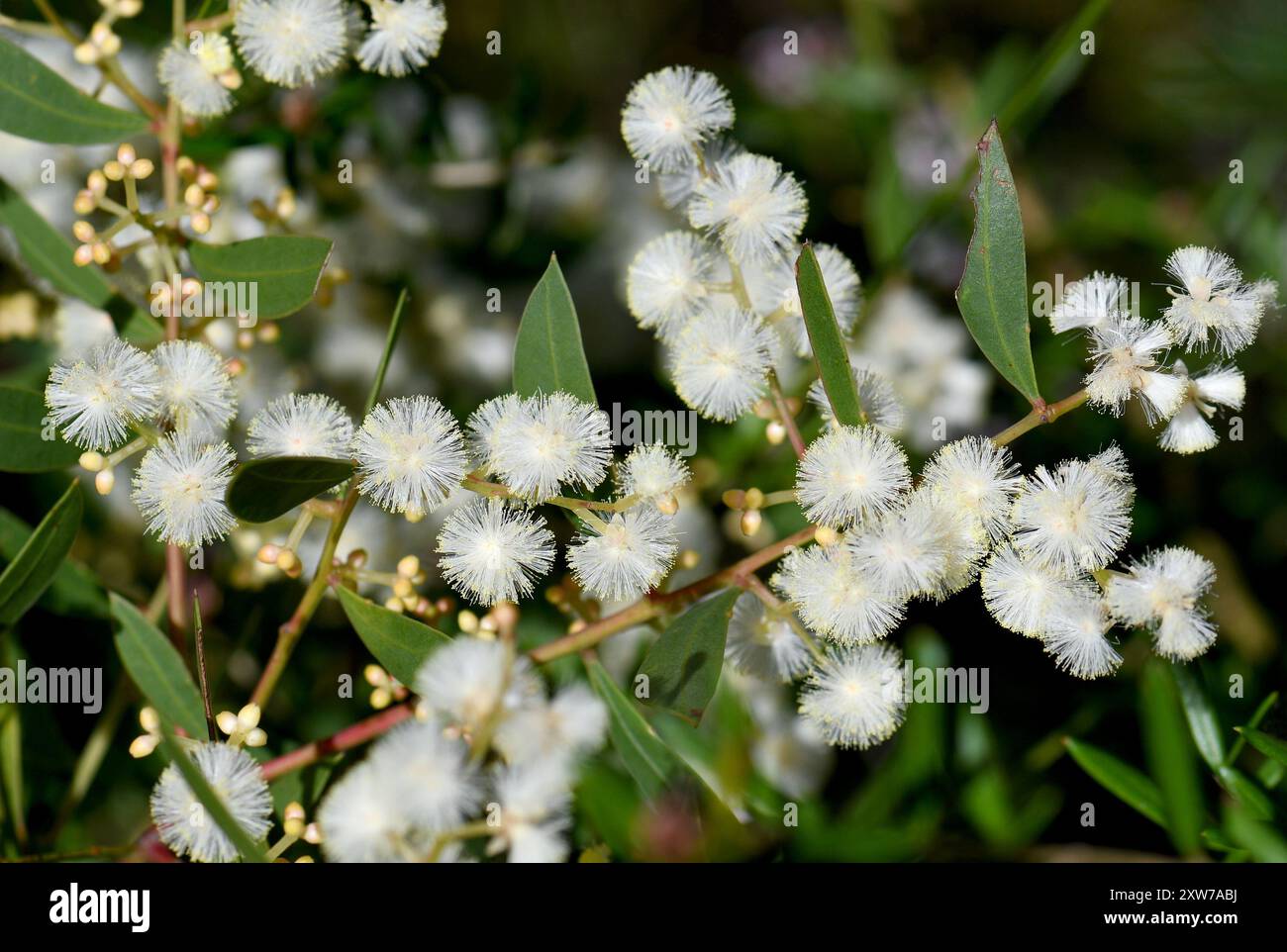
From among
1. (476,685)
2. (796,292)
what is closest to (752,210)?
(796,292)

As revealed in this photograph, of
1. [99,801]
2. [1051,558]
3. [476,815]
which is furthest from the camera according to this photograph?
[99,801]

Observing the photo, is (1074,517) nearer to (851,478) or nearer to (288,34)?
(851,478)

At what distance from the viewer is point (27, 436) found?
1.37m

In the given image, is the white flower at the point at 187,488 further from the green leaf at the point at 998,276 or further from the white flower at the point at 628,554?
the green leaf at the point at 998,276

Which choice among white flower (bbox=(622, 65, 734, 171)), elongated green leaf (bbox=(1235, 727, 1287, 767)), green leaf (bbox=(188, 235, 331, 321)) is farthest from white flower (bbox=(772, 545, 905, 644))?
green leaf (bbox=(188, 235, 331, 321))

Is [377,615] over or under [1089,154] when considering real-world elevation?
under

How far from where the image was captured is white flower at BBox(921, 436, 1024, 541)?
48.0 inches

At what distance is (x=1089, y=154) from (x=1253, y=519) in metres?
1.65

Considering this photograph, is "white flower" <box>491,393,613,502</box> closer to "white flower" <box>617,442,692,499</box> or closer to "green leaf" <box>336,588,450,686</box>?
"white flower" <box>617,442,692,499</box>

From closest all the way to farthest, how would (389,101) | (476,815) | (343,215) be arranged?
(476,815) < (343,215) < (389,101)

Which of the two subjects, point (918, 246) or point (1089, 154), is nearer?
point (918, 246)

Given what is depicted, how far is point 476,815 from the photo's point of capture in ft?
3.32
